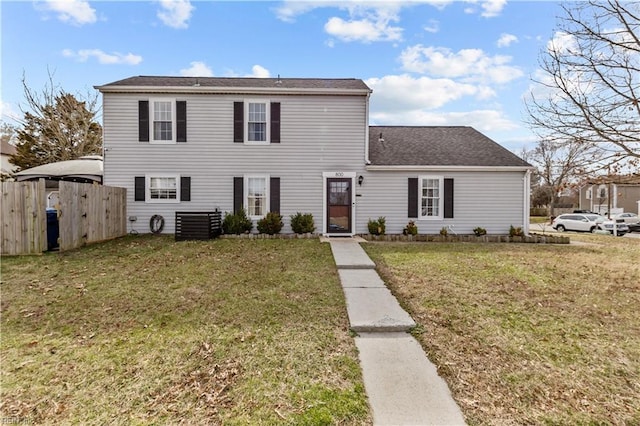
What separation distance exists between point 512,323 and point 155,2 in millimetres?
12136

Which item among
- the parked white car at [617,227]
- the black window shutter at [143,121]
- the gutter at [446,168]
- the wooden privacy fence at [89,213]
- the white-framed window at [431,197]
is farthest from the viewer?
the parked white car at [617,227]

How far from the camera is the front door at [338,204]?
11312 mm

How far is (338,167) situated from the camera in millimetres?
11266

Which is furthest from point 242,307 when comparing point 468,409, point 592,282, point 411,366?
point 592,282

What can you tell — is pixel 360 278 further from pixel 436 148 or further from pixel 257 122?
pixel 436 148

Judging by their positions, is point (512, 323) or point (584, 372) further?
point (512, 323)

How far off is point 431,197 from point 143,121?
34.9 ft

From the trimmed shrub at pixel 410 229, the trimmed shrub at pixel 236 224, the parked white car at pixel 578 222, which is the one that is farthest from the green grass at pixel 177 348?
the parked white car at pixel 578 222

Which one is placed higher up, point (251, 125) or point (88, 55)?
point (88, 55)

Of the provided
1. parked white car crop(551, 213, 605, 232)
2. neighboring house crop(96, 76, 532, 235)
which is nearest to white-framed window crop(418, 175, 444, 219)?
neighboring house crop(96, 76, 532, 235)

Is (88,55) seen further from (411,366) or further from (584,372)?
(584,372)

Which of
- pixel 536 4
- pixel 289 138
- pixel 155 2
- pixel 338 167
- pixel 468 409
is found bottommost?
pixel 468 409

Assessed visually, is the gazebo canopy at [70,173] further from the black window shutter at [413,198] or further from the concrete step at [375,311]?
the concrete step at [375,311]

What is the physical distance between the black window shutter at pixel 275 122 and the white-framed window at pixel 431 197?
5.45 m
